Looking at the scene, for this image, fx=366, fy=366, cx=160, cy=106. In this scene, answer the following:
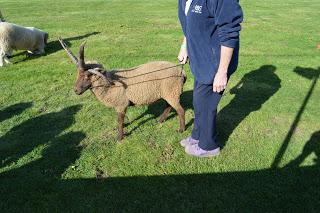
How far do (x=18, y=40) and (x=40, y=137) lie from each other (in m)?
5.68

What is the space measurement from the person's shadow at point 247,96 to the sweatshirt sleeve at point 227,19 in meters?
2.52

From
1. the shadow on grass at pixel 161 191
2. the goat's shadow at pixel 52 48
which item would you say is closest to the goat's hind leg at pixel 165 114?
the shadow on grass at pixel 161 191

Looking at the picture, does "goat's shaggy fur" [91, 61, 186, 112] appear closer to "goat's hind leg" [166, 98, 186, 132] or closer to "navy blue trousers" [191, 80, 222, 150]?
"goat's hind leg" [166, 98, 186, 132]

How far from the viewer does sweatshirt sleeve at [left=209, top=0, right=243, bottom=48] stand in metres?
4.37

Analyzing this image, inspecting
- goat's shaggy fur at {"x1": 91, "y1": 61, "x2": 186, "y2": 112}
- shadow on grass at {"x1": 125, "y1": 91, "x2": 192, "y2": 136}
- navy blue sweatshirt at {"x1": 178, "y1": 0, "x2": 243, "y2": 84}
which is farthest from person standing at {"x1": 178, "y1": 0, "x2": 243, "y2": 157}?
shadow on grass at {"x1": 125, "y1": 91, "x2": 192, "y2": 136}

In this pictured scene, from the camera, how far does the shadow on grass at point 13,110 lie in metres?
7.80

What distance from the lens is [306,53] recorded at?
39.5 feet

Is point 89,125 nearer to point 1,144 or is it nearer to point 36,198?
point 1,144

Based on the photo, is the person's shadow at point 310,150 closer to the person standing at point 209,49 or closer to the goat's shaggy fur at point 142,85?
the person standing at point 209,49

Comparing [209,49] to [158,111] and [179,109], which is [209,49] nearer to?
[179,109]

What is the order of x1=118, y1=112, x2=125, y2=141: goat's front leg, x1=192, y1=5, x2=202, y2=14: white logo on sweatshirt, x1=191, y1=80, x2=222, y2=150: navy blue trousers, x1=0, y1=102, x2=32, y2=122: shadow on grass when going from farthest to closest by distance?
x1=0, y1=102, x2=32, y2=122: shadow on grass
x1=118, y1=112, x2=125, y2=141: goat's front leg
x1=191, y1=80, x2=222, y2=150: navy blue trousers
x1=192, y1=5, x2=202, y2=14: white logo on sweatshirt

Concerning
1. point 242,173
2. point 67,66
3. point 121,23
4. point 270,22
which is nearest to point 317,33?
point 270,22

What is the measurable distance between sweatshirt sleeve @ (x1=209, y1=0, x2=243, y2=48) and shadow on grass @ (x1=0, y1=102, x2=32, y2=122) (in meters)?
5.21

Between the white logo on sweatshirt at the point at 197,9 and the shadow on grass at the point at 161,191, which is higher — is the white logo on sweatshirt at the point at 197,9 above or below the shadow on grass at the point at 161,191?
above
